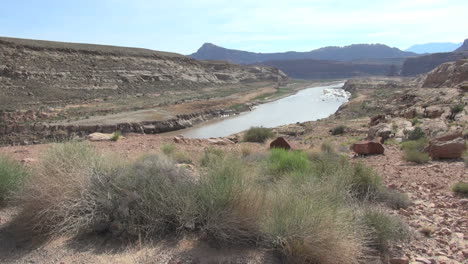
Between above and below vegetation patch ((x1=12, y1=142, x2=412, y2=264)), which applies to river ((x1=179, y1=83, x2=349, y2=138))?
below

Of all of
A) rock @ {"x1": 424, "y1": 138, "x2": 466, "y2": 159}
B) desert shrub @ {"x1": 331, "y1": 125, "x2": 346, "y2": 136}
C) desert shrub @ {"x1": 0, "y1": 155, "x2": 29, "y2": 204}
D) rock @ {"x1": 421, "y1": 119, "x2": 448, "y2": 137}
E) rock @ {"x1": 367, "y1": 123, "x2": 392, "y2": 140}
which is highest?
desert shrub @ {"x1": 0, "y1": 155, "x2": 29, "y2": 204}

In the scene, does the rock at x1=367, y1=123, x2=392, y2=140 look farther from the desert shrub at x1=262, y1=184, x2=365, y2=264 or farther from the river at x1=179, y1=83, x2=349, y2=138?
the river at x1=179, y1=83, x2=349, y2=138

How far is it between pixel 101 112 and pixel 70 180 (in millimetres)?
37100

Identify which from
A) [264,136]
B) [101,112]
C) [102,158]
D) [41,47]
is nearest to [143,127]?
[101,112]

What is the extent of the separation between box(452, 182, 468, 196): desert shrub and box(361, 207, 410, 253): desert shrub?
2408 millimetres

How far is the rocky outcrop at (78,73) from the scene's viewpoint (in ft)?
143

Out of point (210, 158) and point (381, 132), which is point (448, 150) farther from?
point (210, 158)

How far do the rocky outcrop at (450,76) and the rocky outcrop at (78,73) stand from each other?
39.1 meters

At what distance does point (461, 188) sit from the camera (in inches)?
282

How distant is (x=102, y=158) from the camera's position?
6.43m

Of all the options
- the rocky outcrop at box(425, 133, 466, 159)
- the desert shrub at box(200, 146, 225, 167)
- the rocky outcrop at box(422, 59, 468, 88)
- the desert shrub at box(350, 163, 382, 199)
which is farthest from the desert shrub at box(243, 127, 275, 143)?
the rocky outcrop at box(422, 59, 468, 88)

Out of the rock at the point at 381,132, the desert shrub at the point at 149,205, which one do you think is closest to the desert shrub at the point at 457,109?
the rock at the point at 381,132

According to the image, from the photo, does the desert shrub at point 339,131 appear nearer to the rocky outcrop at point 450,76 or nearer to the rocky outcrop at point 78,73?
the rocky outcrop at point 450,76

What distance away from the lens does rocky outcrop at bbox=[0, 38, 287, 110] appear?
43500 mm
